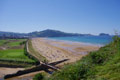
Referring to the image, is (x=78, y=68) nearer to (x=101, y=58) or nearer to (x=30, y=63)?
(x=101, y=58)

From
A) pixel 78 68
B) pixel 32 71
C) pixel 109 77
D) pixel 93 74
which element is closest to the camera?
pixel 109 77

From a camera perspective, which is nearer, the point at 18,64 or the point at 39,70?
the point at 39,70

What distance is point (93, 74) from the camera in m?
5.22

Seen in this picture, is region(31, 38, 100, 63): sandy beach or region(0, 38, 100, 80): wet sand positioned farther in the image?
region(31, 38, 100, 63): sandy beach

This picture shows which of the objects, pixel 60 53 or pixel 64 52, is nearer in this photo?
pixel 60 53

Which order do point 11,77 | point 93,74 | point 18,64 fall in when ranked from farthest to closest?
point 18,64
point 11,77
point 93,74

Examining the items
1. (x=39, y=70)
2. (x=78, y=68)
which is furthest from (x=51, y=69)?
(x=78, y=68)

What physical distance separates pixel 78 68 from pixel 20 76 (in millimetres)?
10926

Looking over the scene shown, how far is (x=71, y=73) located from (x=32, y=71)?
1141 cm

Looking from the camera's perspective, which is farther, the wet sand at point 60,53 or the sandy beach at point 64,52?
the sandy beach at point 64,52

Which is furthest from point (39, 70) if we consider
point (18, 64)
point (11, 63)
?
point (11, 63)

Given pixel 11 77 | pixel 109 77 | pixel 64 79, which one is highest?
pixel 109 77

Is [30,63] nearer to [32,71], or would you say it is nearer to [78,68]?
[32,71]

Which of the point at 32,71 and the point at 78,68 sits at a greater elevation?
the point at 78,68
